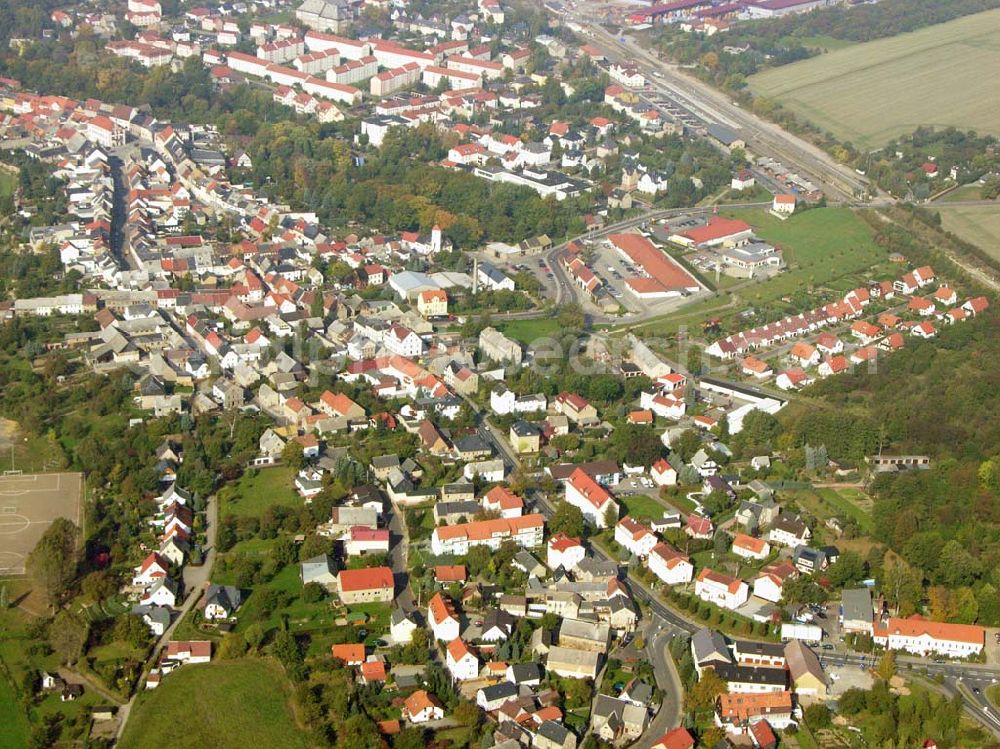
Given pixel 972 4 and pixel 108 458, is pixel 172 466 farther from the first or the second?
pixel 972 4

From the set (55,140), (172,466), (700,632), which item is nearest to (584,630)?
(700,632)

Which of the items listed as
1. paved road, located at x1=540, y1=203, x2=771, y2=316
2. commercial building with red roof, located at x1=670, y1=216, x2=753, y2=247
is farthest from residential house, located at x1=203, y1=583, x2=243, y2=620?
commercial building with red roof, located at x1=670, y1=216, x2=753, y2=247

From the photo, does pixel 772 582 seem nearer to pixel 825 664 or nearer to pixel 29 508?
pixel 825 664

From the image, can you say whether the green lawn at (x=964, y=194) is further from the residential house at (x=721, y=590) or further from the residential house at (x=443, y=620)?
the residential house at (x=443, y=620)

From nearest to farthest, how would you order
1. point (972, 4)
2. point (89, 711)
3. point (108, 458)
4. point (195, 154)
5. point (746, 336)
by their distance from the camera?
point (89, 711), point (108, 458), point (746, 336), point (195, 154), point (972, 4)

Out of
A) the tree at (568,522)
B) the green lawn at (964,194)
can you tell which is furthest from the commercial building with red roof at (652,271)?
the tree at (568,522)

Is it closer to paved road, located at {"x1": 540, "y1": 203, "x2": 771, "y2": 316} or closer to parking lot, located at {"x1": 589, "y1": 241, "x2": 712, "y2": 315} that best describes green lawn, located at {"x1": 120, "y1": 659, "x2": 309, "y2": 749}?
paved road, located at {"x1": 540, "y1": 203, "x2": 771, "y2": 316}

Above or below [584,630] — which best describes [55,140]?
below
